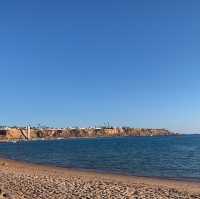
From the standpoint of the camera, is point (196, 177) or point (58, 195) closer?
point (58, 195)

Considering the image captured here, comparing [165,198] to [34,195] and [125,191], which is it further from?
[34,195]

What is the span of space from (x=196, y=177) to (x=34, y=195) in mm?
20499

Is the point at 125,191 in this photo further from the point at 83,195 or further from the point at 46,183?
the point at 46,183

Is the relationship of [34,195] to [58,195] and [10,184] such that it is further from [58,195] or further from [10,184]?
[10,184]

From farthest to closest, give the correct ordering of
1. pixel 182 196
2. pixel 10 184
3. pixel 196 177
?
pixel 196 177 < pixel 10 184 < pixel 182 196

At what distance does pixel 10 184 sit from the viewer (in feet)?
72.0

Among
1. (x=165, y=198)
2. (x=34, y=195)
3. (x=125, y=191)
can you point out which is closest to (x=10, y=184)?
(x=34, y=195)

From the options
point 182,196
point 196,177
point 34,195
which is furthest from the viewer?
point 196,177

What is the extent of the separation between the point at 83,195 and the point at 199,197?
5892 millimetres

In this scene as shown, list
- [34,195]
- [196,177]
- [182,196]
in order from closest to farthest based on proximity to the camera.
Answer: [34,195]
[182,196]
[196,177]

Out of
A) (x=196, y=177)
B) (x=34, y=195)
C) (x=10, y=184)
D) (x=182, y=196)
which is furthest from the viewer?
(x=196, y=177)

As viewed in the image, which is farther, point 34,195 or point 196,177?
point 196,177

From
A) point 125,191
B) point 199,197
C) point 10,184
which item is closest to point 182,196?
point 199,197

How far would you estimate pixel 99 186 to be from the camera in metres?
22.7
